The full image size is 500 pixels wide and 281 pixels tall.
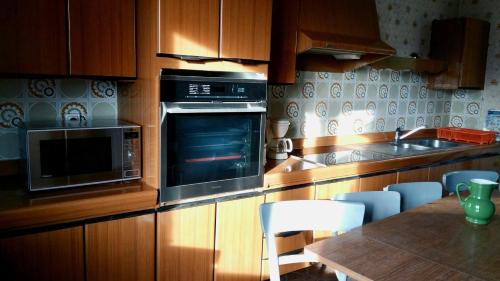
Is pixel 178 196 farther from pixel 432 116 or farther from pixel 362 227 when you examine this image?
pixel 432 116

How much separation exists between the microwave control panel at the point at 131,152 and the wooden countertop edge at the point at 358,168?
2.45 ft

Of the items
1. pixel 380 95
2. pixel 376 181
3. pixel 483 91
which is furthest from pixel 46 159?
pixel 483 91

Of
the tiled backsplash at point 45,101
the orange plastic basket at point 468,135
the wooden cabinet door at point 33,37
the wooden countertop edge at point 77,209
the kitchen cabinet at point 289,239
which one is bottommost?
the kitchen cabinet at point 289,239

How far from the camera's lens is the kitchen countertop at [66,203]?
1618 mm

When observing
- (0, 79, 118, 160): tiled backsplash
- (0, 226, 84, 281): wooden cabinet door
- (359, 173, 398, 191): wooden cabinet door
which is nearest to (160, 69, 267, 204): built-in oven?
(0, 226, 84, 281): wooden cabinet door

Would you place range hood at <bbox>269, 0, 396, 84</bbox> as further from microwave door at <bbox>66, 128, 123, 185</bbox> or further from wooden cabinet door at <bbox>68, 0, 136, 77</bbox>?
microwave door at <bbox>66, 128, 123, 185</bbox>

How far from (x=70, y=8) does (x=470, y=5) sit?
4.17 meters

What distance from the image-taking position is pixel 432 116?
441 cm

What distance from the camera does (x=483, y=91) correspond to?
169 inches

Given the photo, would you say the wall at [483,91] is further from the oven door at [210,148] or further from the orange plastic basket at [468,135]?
the oven door at [210,148]

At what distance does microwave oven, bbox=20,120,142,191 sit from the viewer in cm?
177

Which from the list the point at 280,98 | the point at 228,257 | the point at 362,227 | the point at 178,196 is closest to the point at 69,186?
the point at 178,196

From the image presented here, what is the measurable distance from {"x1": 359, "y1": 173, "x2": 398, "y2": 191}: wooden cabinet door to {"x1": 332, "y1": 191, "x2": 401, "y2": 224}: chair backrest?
92cm

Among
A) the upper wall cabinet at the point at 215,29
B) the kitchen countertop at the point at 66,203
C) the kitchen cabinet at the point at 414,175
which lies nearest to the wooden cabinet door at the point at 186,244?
the kitchen countertop at the point at 66,203
